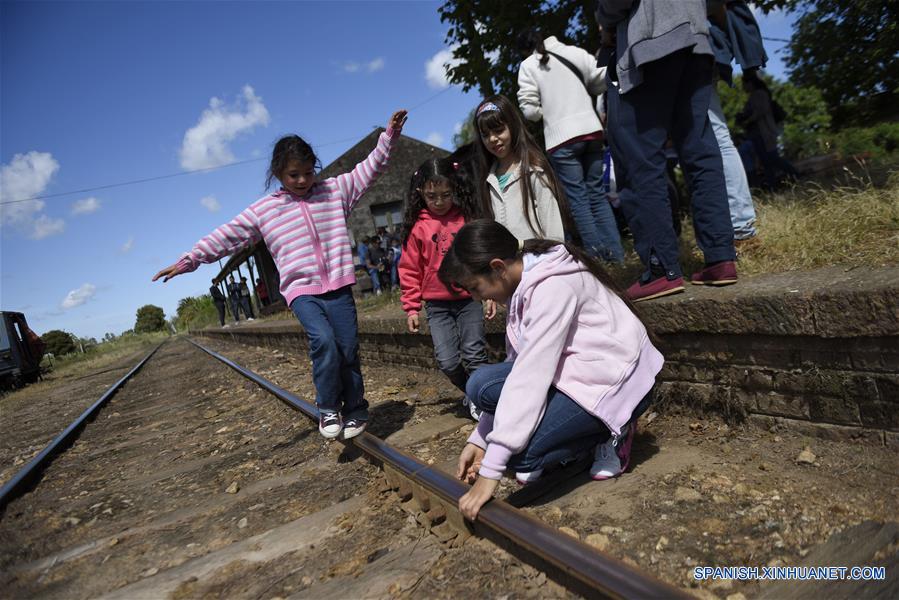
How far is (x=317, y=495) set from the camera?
2705mm

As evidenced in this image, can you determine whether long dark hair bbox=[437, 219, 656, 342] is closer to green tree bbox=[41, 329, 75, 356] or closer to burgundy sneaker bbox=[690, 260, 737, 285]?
burgundy sneaker bbox=[690, 260, 737, 285]

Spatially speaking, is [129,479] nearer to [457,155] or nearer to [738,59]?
[457,155]

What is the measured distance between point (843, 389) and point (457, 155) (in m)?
2.43

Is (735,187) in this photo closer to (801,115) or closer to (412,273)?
(412,273)

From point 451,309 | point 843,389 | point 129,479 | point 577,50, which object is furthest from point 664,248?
point 129,479

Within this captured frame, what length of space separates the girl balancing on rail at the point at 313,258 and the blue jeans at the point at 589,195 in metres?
1.24

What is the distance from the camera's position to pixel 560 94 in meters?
4.02

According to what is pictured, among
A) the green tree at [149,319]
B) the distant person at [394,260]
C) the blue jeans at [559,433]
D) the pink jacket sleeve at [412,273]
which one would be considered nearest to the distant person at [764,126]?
the pink jacket sleeve at [412,273]

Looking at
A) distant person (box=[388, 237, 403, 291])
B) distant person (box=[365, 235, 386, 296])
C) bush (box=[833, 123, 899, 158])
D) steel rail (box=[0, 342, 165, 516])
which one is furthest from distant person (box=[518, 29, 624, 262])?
distant person (box=[365, 235, 386, 296])

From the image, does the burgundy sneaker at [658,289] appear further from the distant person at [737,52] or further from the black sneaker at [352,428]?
the black sneaker at [352,428]

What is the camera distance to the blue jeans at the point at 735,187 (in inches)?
137

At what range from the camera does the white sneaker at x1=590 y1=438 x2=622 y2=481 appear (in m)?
2.25

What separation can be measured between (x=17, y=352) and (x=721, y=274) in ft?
64.6

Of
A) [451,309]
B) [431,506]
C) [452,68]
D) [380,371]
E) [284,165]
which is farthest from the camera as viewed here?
[452,68]
